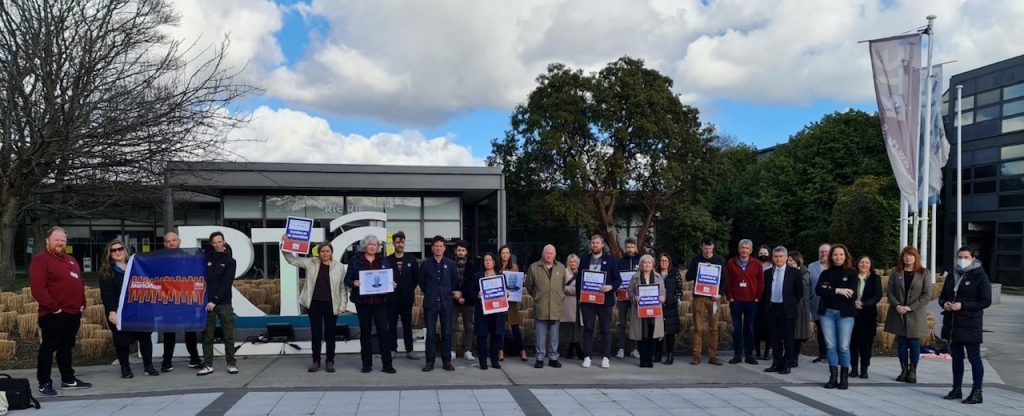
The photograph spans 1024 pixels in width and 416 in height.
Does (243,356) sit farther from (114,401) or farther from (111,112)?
(111,112)

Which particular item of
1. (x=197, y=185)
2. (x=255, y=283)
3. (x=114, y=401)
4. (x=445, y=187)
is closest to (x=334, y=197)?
(x=445, y=187)

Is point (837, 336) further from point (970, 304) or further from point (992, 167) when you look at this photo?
point (992, 167)

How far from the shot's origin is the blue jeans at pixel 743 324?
963 cm

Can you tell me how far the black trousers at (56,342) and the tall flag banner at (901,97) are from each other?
1504 cm

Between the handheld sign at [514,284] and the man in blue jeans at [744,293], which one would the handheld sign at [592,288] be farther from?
the man in blue jeans at [744,293]

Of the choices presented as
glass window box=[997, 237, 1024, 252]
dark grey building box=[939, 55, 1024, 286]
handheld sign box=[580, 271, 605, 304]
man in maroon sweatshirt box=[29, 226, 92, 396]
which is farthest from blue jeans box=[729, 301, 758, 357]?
glass window box=[997, 237, 1024, 252]

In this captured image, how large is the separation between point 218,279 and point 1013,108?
126 feet

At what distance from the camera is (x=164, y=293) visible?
8.47m

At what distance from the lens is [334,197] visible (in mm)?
25109

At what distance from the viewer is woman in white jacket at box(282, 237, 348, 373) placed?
8734 millimetres

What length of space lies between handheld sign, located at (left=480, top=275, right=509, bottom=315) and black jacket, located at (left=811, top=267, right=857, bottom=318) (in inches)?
152

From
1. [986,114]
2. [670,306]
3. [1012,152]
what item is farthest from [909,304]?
[986,114]

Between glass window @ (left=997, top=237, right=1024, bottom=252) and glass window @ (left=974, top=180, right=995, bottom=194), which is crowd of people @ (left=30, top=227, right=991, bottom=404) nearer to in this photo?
glass window @ (left=997, top=237, right=1024, bottom=252)

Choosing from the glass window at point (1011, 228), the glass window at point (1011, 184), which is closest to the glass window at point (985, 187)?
the glass window at point (1011, 184)
